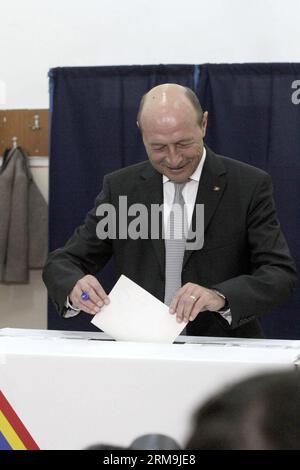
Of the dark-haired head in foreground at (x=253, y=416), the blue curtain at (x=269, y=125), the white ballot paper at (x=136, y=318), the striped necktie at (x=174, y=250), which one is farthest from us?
the blue curtain at (x=269, y=125)

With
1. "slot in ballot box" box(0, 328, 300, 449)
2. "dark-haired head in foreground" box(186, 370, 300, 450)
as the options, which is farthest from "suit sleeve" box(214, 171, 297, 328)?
"dark-haired head in foreground" box(186, 370, 300, 450)

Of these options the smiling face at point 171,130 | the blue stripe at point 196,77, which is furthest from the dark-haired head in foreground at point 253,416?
the blue stripe at point 196,77

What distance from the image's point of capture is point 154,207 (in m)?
2.08

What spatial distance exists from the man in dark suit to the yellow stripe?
52 cm

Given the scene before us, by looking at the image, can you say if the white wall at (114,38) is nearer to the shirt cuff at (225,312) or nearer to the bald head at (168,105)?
the bald head at (168,105)

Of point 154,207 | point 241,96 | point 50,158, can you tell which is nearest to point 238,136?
point 241,96

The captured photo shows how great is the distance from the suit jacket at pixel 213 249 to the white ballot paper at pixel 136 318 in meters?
0.25

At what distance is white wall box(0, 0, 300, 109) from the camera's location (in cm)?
403

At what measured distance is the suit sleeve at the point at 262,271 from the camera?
1.73 meters

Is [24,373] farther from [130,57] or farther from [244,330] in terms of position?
[130,57]

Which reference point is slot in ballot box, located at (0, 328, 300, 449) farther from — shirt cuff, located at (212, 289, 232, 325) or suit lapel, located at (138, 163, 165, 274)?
suit lapel, located at (138, 163, 165, 274)

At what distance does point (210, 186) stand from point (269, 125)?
1.99 m

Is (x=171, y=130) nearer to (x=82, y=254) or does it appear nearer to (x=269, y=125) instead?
(x=82, y=254)

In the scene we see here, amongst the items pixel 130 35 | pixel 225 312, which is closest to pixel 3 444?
pixel 225 312
